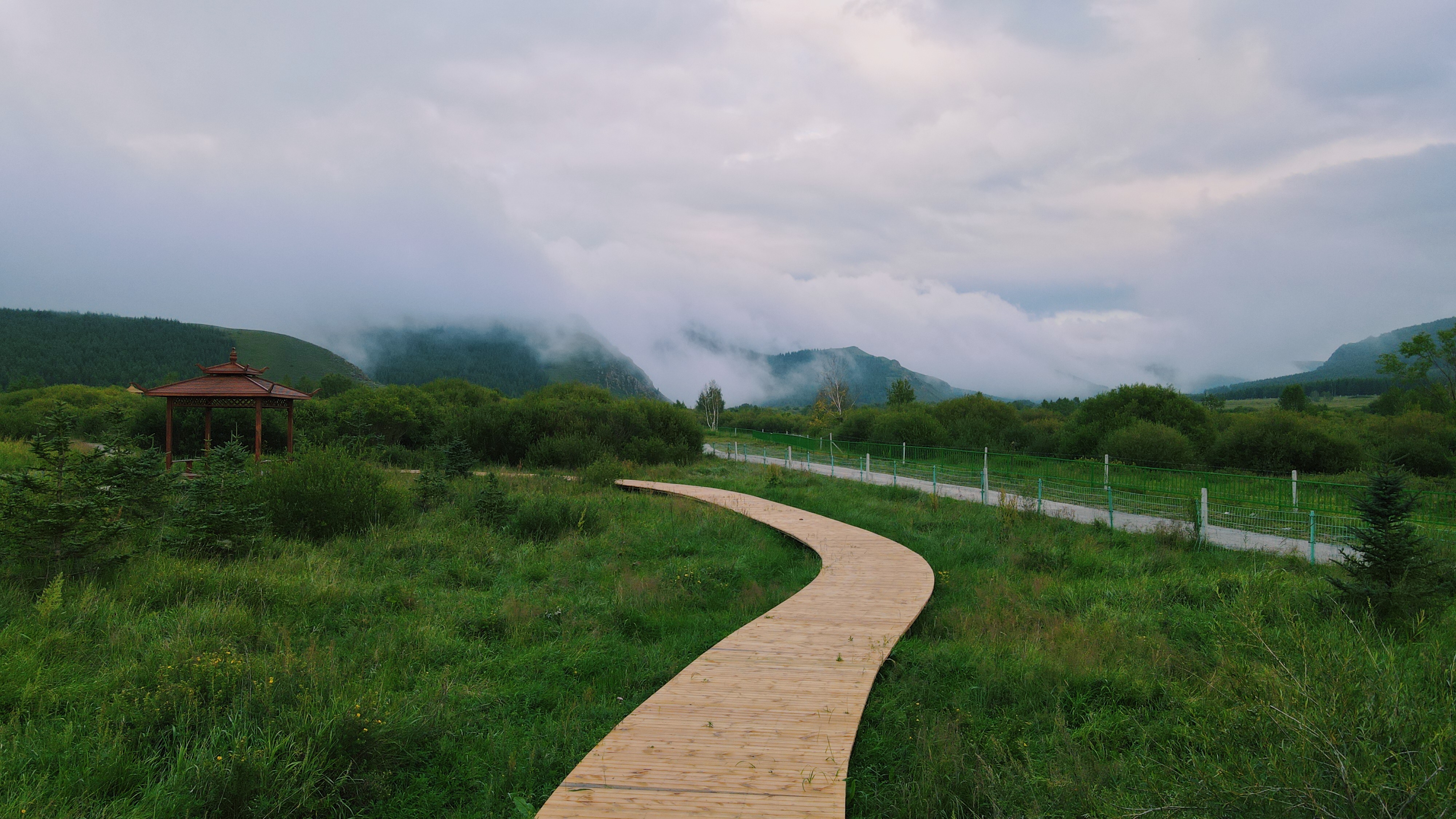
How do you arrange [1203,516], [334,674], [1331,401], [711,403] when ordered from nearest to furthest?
[334,674], [1203,516], [711,403], [1331,401]

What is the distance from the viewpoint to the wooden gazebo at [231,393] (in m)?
15.2

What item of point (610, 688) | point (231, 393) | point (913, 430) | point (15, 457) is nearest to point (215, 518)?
point (610, 688)

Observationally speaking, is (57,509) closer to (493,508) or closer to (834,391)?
(493,508)

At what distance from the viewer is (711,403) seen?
84.9 m

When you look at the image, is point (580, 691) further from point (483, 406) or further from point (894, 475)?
point (483, 406)

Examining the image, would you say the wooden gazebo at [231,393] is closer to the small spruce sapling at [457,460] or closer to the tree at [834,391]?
the small spruce sapling at [457,460]

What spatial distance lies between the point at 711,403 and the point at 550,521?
242 feet

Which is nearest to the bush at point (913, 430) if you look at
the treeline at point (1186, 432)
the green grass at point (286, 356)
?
the treeline at point (1186, 432)

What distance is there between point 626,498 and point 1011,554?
819 cm

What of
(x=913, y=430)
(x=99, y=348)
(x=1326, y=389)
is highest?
(x=99, y=348)

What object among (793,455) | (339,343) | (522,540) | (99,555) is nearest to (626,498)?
(522,540)

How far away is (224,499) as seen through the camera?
8297mm

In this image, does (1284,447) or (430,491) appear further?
(1284,447)

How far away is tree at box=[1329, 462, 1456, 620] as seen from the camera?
5.95 m
